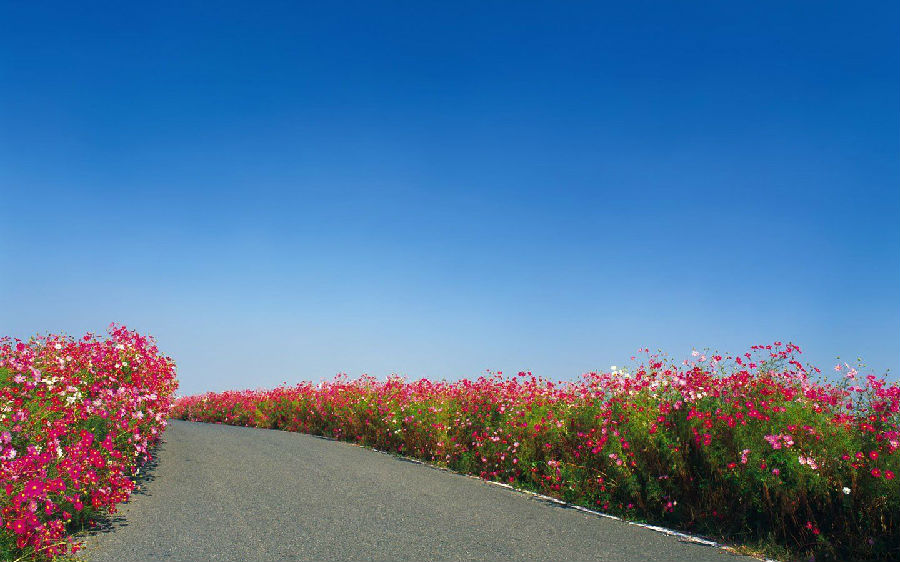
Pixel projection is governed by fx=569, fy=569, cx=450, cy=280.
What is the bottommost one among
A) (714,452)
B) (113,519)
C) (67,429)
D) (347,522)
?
(113,519)

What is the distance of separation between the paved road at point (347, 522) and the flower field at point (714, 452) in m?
0.66

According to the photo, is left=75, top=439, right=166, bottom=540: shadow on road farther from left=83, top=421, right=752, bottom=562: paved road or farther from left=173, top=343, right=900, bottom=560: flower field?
left=173, top=343, right=900, bottom=560: flower field

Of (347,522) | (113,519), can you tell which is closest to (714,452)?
(347,522)

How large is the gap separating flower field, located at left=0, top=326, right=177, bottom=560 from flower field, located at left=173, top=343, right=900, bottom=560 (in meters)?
5.62

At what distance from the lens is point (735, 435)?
7035 millimetres

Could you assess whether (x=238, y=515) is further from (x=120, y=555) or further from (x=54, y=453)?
(x=54, y=453)

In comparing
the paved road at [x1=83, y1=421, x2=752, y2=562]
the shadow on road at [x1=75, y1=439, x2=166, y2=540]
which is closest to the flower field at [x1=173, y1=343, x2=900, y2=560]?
the paved road at [x1=83, y1=421, x2=752, y2=562]

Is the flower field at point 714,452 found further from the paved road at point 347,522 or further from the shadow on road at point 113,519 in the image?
the shadow on road at point 113,519

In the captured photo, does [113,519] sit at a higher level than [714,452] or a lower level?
lower

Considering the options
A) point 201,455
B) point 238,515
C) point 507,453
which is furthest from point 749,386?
point 201,455

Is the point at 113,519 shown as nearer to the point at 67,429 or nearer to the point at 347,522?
the point at 67,429

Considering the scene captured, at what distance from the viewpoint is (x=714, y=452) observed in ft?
23.6

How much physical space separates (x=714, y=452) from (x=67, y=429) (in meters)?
7.93

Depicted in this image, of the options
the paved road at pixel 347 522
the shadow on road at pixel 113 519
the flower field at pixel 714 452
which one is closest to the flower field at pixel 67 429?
the shadow on road at pixel 113 519
